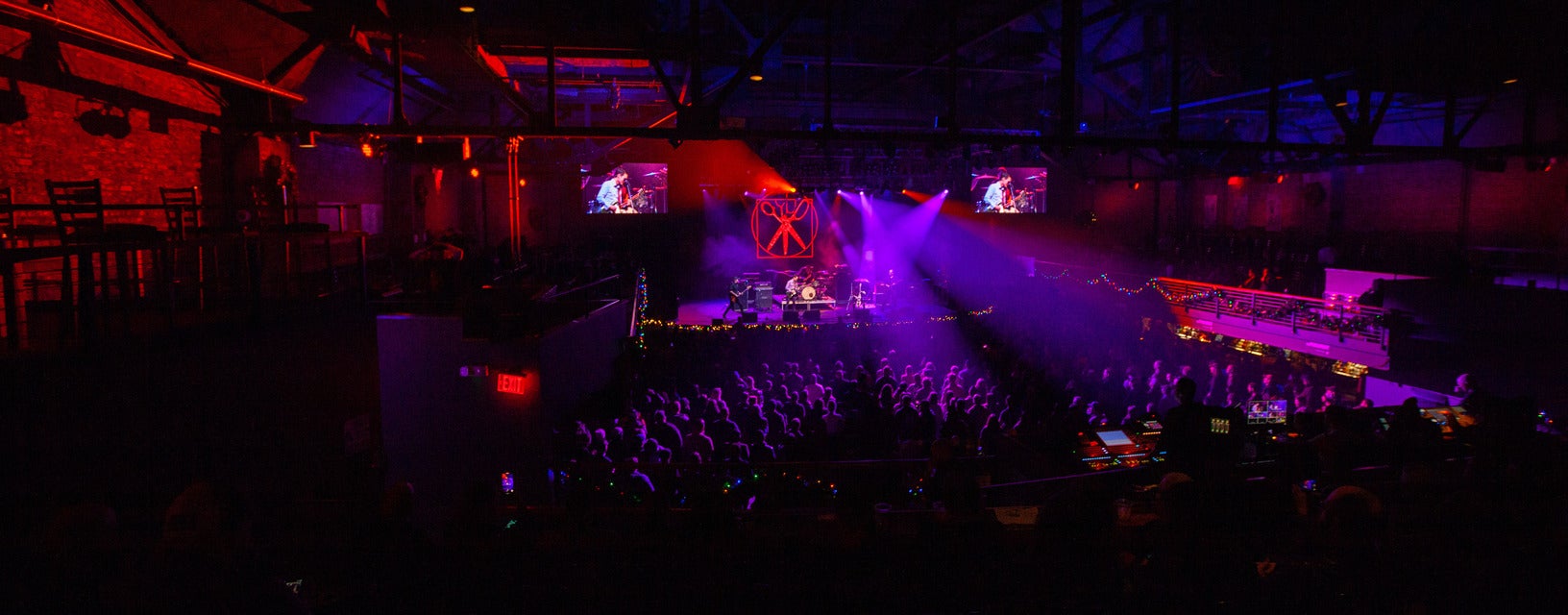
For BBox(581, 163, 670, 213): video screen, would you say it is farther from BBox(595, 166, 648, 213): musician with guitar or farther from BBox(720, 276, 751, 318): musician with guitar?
BBox(720, 276, 751, 318): musician with guitar

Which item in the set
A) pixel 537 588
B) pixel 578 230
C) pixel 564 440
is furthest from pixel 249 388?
pixel 578 230

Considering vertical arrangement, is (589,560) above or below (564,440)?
above

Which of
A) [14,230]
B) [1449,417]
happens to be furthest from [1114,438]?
[14,230]

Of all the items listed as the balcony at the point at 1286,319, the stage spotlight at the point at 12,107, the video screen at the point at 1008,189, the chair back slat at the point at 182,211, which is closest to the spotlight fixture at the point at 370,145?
the chair back slat at the point at 182,211

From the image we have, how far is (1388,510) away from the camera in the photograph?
2.97 meters

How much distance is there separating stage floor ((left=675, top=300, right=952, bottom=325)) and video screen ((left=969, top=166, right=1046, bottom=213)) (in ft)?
12.6

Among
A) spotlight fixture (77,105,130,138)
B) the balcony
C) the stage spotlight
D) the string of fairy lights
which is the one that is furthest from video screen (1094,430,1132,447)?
spotlight fixture (77,105,130,138)

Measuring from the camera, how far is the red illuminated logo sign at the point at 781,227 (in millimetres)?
18172

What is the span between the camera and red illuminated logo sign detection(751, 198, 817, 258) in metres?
18.2

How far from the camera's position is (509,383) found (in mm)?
7059

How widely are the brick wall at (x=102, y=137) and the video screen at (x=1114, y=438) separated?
28.1 ft

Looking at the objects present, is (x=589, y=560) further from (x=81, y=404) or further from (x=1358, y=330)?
(x=1358, y=330)

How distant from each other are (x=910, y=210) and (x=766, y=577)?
18164mm

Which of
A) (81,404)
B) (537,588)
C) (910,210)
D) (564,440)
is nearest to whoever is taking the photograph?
(537,588)
